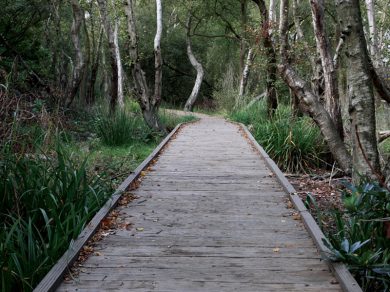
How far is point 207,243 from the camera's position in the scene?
13.5ft

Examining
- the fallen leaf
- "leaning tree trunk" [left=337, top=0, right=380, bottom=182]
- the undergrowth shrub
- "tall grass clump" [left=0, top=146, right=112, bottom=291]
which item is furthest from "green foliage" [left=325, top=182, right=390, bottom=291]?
"tall grass clump" [left=0, top=146, right=112, bottom=291]

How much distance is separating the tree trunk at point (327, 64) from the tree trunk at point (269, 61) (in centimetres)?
311

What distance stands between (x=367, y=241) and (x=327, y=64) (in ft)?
Answer: 18.2

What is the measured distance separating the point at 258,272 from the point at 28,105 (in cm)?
293

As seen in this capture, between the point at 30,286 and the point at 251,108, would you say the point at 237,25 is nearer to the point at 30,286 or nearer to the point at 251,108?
the point at 251,108

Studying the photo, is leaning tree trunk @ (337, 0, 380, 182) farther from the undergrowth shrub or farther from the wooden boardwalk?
the undergrowth shrub

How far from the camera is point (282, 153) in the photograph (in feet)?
31.4

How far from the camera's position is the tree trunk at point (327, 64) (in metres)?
8.34

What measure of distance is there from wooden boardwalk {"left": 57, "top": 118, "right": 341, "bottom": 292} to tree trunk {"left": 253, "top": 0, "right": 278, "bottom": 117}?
5.79m

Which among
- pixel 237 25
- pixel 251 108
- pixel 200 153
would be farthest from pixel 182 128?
pixel 237 25

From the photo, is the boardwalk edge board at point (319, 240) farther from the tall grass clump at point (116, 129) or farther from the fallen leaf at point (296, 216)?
the tall grass clump at point (116, 129)

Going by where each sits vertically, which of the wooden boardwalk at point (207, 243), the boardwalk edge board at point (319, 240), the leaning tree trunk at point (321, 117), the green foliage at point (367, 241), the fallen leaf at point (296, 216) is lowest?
the wooden boardwalk at point (207, 243)

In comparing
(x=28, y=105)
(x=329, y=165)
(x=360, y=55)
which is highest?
(x=360, y=55)

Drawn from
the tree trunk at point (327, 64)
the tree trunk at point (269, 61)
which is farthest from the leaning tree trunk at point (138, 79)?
the tree trunk at point (327, 64)
